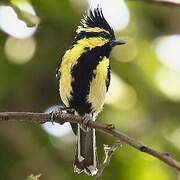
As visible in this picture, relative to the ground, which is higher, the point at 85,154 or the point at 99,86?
the point at 99,86

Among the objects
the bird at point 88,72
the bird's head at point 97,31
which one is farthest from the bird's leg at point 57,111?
the bird's head at point 97,31

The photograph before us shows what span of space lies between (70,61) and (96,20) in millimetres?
239

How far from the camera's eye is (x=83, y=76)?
293cm

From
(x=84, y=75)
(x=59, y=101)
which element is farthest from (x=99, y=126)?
(x=59, y=101)

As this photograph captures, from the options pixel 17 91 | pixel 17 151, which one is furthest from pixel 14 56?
pixel 17 151

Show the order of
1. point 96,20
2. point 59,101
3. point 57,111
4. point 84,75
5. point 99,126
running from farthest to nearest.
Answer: point 59,101 < point 96,20 < point 84,75 < point 57,111 < point 99,126

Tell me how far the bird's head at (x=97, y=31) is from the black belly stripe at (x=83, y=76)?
53mm

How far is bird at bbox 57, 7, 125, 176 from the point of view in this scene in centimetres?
294

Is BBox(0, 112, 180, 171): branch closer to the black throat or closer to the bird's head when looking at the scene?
the black throat

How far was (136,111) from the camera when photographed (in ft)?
14.7

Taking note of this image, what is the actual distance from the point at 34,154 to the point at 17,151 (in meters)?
0.12

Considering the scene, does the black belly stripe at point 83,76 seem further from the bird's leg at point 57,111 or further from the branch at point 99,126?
the branch at point 99,126

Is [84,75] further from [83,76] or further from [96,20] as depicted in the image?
[96,20]

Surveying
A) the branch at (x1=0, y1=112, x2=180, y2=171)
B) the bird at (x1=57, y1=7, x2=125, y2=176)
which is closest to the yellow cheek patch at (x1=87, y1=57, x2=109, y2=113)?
the bird at (x1=57, y1=7, x2=125, y2=176)
